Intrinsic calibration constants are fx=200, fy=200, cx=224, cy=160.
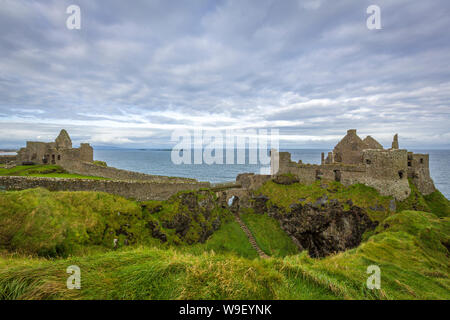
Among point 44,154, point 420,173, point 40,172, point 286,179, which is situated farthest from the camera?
point 286,179

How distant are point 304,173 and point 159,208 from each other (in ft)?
73.2

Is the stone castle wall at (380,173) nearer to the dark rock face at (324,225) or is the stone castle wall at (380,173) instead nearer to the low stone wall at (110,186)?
the dark rock face at (324,225)

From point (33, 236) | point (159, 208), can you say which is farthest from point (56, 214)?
point (159, 208)

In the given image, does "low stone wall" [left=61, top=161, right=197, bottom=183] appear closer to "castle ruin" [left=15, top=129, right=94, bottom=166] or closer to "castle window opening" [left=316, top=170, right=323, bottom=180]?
"castle ruin" [left=15, top=129, right=94, bottom=166]

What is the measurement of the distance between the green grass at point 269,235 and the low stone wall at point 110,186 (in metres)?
10.5

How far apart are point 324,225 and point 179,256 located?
2341cm

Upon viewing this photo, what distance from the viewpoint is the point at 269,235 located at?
1098 inches

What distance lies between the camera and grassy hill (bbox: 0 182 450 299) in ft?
14.6

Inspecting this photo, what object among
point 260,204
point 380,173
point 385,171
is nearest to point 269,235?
point 260,204

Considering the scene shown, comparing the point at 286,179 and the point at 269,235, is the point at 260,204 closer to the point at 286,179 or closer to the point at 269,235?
the point at 269,235

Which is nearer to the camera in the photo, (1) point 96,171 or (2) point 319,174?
(1) point 96,171

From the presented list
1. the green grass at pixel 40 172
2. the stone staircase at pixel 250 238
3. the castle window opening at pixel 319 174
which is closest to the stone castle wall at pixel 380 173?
the castle window opening at pixel 319 174

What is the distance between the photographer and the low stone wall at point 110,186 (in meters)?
16.3
